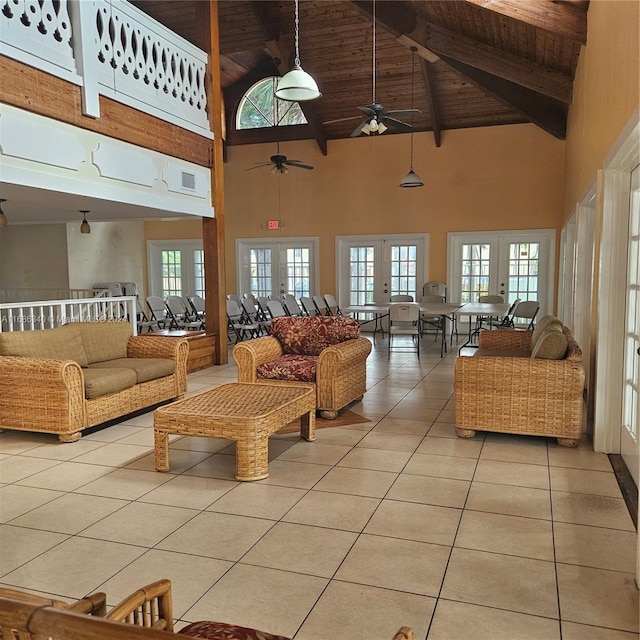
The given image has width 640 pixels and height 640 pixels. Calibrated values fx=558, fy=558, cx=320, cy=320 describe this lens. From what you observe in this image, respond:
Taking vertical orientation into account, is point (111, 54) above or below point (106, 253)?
above

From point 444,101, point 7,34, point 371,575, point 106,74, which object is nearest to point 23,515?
point 371,575

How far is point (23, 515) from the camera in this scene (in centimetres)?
297

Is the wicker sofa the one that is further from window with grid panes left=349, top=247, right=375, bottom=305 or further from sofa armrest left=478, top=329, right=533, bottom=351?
window with grid panes left=349, top=247, right=375, bottom=305

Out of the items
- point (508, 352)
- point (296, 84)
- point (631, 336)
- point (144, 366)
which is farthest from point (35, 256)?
point (631, 336)

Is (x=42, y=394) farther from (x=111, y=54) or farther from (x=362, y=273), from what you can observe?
(x=362, y=273)

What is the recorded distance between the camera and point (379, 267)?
11.9 meters

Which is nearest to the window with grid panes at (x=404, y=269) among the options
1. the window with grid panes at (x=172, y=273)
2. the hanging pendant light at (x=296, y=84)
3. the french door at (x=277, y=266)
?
the french door at (x=277, y=266)

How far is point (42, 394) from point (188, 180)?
3.65 m

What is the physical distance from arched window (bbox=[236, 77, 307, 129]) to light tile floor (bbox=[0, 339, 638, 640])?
9.23m

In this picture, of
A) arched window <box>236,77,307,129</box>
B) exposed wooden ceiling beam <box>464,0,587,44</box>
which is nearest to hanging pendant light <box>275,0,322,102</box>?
exposed wooden ceiling beam <box>464,0,587,44</box>

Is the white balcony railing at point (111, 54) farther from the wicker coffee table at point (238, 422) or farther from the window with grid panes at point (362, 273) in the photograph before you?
the window with grid panes at point (362, 273)

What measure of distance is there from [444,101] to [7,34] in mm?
7804

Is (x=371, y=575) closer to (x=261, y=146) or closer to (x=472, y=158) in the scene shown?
(x=472, y=158)

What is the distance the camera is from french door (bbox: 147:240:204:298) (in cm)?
1297
